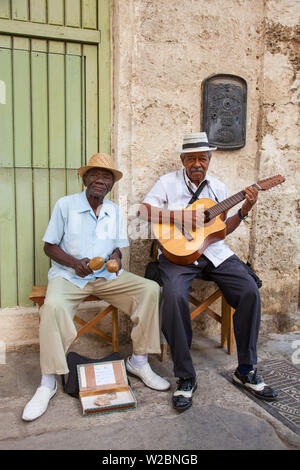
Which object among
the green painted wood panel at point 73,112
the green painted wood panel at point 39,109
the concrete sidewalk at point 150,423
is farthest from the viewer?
the green painted wood panel at point 73,112

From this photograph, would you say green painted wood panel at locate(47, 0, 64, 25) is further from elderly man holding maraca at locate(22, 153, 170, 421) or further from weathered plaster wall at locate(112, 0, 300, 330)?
elderly man holding maraca at locate(22, 153, 170, 421)

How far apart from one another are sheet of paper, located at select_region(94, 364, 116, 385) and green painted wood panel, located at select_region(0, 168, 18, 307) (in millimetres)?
1103

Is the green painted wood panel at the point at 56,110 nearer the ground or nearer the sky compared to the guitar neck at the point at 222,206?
nearer the sky

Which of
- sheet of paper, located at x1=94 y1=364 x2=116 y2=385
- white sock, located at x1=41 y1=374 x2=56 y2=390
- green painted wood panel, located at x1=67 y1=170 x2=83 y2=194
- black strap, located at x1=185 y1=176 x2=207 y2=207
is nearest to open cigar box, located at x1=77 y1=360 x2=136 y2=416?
sheet of paper, located at x1=94 y1=364 x2=116 y2=385

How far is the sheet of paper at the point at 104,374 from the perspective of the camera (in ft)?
9.18

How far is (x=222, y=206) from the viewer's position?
3.27 meters

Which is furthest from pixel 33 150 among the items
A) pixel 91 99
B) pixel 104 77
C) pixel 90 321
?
pixel 90 321

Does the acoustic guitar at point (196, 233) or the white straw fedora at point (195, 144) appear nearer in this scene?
the acoustic guitar at point (196, 233)

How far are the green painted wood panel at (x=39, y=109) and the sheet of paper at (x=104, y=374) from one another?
66.8 inches

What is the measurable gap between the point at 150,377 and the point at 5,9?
2989 millimetres

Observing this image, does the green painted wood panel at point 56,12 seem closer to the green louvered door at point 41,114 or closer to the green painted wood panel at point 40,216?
the green louvered door at point 41,114

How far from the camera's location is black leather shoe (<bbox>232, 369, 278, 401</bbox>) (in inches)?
112

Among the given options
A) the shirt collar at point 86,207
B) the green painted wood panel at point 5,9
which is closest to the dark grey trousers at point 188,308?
the shirt collar at point 86,207

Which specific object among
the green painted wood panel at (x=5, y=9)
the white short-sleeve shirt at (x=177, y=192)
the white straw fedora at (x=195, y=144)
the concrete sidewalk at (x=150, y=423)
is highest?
the green painted wood panel at (x=5, y=9)
